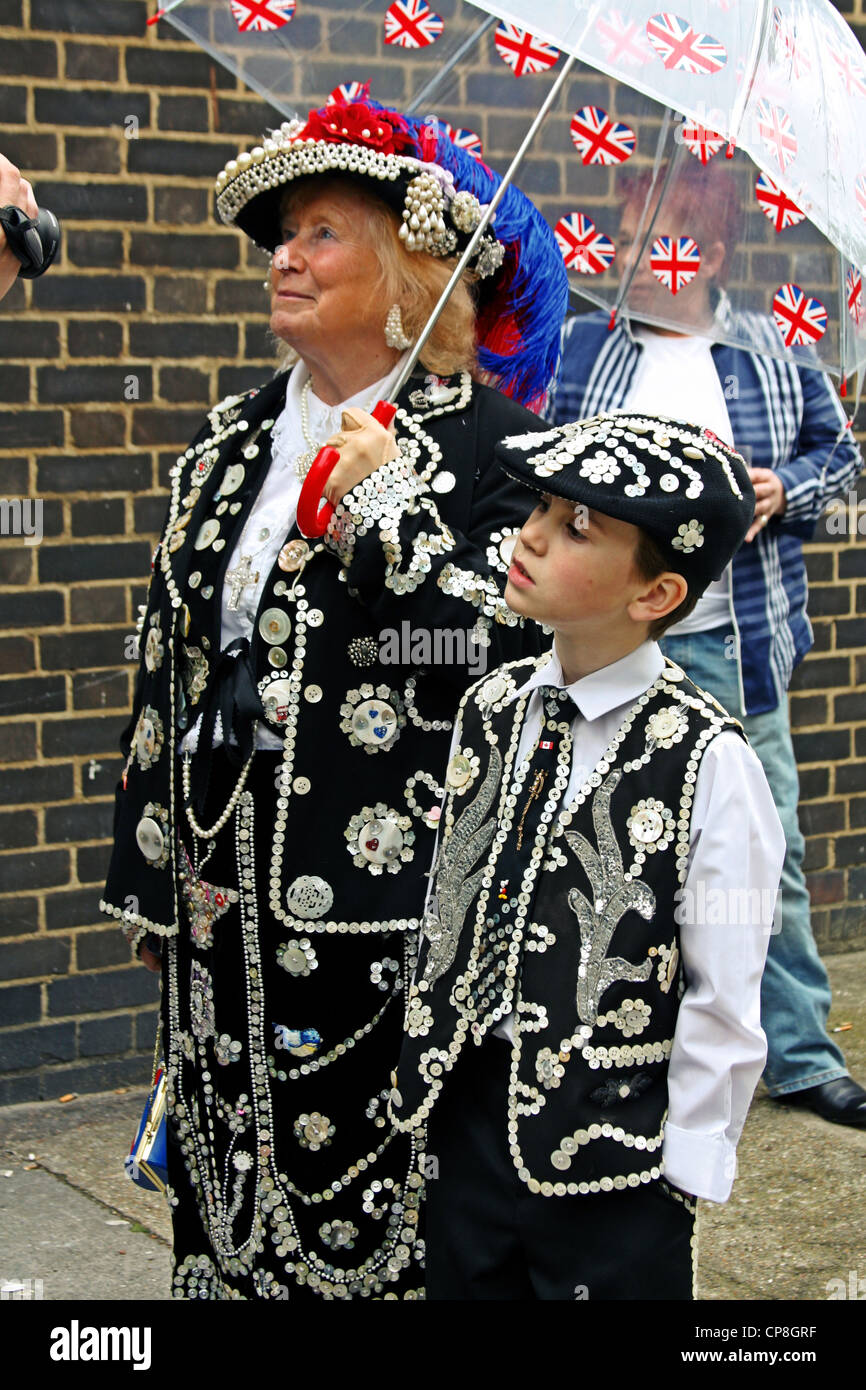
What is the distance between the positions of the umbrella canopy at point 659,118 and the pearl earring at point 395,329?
47 centimetres

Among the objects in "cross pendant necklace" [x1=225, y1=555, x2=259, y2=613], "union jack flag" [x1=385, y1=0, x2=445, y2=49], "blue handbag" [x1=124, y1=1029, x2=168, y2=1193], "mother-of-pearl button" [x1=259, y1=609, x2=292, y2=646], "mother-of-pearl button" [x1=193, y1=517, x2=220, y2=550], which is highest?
"union jack flag" [x1=385, y1=0, x2=445, y2=49]

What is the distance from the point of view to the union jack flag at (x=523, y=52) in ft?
10.2

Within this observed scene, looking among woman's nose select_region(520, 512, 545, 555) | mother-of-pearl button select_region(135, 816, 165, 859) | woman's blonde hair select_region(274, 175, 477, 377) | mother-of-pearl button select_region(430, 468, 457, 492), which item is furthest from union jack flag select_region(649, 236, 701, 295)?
mother-of-pearl button select_region(135, 816, 165, 859)

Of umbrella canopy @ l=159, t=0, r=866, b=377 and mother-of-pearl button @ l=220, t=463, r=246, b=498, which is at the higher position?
umbrella canopy @ l=159, t=0, r=866, b=377

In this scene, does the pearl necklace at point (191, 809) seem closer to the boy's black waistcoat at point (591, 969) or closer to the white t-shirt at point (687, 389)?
the boy's black waistcoat at point (591, 969)

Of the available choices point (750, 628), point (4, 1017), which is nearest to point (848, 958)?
point (750, 628)

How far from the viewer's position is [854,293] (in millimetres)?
2900

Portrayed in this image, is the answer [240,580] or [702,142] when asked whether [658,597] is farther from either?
[702,142]

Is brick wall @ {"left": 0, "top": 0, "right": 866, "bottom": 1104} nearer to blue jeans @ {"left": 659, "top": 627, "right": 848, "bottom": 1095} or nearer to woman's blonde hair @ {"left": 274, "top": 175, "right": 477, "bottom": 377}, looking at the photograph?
→ blue jeans @ {"left": 659, "top": 627, "right": 848, "bottom": 1095}

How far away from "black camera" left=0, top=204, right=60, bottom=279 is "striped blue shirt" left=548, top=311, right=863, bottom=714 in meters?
2.10

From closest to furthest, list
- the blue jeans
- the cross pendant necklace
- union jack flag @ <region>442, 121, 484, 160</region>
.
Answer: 1. the cross pendant necklace
2. union jack flag @ <region>442, 121, 484, 160</region>
3. the blue jeans

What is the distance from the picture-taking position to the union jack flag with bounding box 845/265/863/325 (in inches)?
112

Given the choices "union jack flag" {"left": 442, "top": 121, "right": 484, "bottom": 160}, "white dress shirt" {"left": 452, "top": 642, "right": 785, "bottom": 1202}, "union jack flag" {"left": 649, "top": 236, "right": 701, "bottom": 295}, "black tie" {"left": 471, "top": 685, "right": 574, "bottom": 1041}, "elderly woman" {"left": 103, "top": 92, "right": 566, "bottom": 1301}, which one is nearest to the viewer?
"white dress shirt" {"left": 452, "top": 642, "right": 785, "bottom": 1202}
